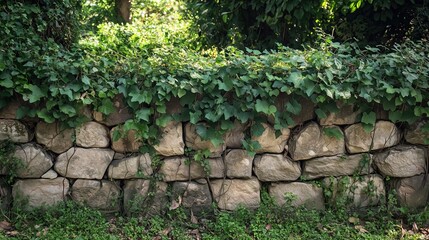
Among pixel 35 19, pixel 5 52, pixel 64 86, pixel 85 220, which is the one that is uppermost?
pixel 35 19

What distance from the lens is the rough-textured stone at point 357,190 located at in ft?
12.2

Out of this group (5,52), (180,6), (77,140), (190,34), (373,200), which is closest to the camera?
(5,52)

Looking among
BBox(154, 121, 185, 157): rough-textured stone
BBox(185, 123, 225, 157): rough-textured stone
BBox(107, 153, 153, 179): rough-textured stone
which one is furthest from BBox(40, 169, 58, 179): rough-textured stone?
BBox(185, 123, 225, 157): rough-textured stone

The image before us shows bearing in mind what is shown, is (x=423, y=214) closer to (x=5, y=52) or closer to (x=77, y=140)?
(x=77, y=140)

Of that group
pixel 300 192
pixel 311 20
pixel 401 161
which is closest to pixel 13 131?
pixel 300 192

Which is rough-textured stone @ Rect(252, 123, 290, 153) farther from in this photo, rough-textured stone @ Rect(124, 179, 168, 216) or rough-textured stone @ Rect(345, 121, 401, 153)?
rough-textured stone @ Rect(124, 179, 168, 216)

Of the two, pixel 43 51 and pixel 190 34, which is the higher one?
pixel 190 34

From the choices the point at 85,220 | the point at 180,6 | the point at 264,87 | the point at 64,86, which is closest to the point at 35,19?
the point at 64,86

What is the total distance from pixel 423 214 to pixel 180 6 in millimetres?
7294

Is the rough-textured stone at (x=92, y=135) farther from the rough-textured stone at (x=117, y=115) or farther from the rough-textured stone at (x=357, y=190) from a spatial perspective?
the rough-textured stone at (x=357, y=190)

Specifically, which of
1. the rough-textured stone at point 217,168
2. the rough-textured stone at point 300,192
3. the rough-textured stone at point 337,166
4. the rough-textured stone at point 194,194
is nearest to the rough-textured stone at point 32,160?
the rough-textured stone at point 194,194

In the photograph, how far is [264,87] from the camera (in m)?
3.45

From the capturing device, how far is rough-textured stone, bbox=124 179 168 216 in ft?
11.8

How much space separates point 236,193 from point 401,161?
1.37 metres
